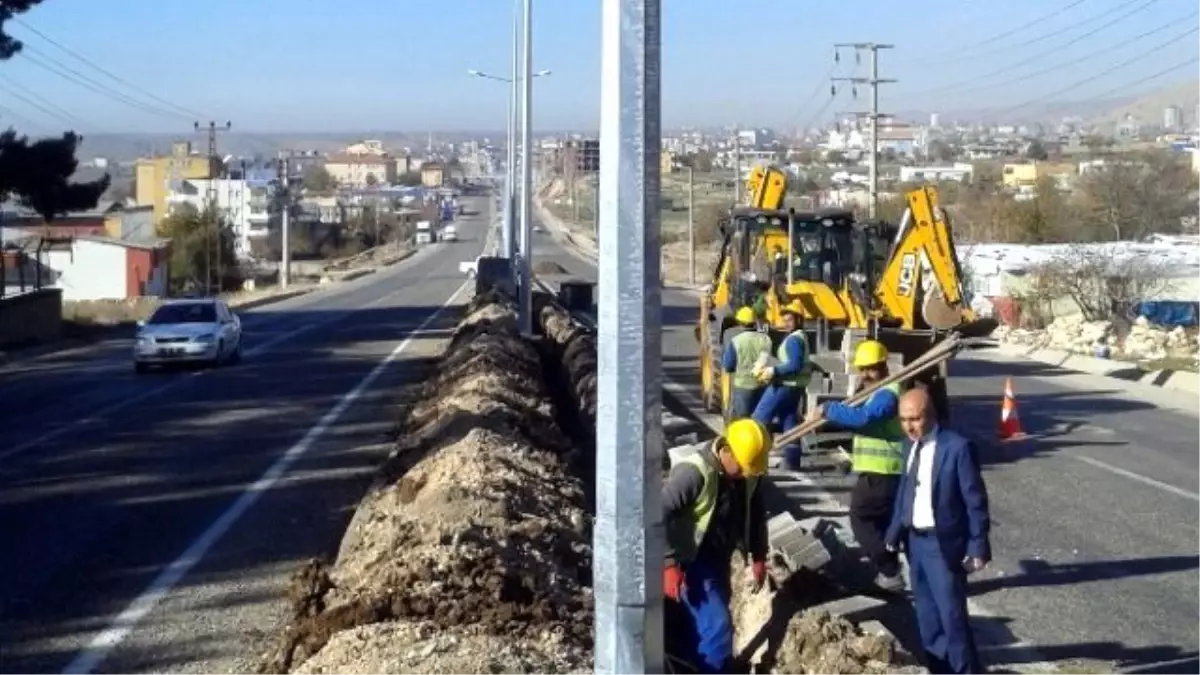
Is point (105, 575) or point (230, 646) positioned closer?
→ point (230, 646)

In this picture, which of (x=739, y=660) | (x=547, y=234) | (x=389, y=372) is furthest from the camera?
(x=547, y=234)

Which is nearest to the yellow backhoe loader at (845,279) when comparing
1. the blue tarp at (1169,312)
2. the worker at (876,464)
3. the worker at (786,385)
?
the worker at (786,385)

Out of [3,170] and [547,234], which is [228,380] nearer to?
[3,170]

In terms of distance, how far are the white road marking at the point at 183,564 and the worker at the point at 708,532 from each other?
3.67m

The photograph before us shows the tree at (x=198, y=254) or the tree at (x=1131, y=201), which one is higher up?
the tree at (x=1131, y=201)

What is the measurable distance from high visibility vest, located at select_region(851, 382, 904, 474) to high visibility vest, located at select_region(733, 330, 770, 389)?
586cm

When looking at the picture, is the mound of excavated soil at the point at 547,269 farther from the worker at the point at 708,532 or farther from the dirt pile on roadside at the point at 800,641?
the worker at the point at 708,532

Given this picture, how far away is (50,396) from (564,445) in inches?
582

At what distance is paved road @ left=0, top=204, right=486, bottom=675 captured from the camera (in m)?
11.2

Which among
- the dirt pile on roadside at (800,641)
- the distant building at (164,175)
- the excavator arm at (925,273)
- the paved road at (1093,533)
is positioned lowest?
the paved road at (1093,533)

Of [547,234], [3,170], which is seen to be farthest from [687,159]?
[547,234]

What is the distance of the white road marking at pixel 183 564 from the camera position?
10516 mm

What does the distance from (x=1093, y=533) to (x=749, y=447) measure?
820cm

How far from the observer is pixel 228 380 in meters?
31.9
